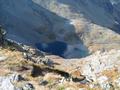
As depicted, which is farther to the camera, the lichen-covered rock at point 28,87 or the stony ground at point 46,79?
the stony ground at point 46,79

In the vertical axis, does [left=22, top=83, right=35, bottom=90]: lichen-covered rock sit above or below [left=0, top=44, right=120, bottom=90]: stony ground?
below

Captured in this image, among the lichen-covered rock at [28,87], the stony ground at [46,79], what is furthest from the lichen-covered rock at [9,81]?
the lichen-covered rock at [28,87]

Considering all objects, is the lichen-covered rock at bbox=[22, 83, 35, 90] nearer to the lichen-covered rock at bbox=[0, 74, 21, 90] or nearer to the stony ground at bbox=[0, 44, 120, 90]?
the stony ground at bbox=[0, 44, 120, 90]

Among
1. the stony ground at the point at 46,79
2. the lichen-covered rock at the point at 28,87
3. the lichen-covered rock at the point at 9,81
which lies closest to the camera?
the lichen-covered rock at the point at 28,87

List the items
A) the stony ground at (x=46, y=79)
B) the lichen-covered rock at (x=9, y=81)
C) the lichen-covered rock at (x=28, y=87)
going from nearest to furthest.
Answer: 1. the lichen-covered rock at (x=28, y=87)
2. the stony ground at (x=46, y=79)
3. the lichen-covered rock at (x=9, y=81)

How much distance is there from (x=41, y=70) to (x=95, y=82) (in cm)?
1166

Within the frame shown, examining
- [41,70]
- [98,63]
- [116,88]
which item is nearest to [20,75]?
[41,70]

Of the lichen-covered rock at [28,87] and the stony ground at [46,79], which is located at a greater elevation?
the stony ground at [46,79]

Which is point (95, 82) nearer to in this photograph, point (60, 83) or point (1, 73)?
point (60, 83)

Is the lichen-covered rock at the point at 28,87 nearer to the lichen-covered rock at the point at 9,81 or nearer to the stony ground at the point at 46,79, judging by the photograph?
the stony ground at the point at 46,79

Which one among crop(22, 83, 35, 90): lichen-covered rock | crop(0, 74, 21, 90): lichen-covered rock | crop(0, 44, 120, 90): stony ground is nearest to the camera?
crop(22, 83, 35, 90): lichen-covered rock

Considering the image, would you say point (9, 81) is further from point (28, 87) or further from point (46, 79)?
point (46, 79)

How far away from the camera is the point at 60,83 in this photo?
58.4 metres

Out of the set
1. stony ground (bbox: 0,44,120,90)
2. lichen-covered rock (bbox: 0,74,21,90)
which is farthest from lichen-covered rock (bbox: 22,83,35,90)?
lichen-covered rock (bbox: 0,74,21,90)
